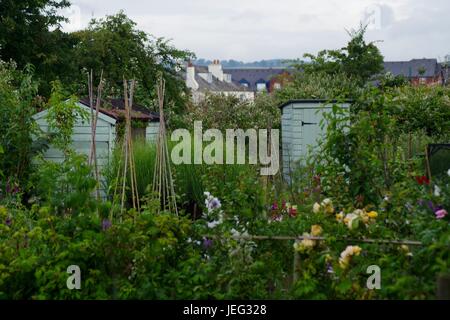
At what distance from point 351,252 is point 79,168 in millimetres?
1930

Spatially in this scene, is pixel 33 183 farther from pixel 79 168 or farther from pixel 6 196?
pixel 79 168

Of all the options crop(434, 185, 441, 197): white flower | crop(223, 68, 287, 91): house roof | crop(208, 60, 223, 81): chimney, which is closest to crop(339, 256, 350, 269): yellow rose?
crop(434, 185, 441, 197): white flower

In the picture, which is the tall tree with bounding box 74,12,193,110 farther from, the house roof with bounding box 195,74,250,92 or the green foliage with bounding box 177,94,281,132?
the house roof with bounding box 195,74,250,92

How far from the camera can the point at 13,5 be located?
26422mm

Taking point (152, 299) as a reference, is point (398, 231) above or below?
above

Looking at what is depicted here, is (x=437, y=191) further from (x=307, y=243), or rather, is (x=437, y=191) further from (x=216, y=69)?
(x=216, y=69)

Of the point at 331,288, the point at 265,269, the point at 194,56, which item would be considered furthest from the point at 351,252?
the point at 194,56

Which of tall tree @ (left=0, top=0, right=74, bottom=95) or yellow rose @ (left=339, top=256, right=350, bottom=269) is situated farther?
tall tree @ (left=0, top=0, right=74, bottom=95)

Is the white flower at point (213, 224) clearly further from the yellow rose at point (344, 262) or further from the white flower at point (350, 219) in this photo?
the yellow rose at point (344, 262)

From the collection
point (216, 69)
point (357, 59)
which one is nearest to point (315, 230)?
point (357, 59)

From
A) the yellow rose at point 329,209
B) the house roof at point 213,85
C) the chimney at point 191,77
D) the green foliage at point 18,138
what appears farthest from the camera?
the house roof at point 213,85

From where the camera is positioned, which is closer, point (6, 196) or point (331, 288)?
point (331, 288)

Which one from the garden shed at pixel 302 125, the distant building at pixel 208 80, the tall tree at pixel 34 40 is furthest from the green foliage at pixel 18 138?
the distant building at pixel 208 80

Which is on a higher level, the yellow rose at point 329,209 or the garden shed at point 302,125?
the garden shed at point 302,125
